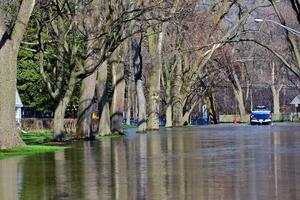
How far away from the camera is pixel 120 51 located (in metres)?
54.6

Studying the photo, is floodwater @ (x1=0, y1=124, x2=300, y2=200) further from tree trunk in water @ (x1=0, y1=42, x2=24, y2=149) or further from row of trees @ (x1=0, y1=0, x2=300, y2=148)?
row of trees @ (x1=0, y1=0, x2=300, y2=148)

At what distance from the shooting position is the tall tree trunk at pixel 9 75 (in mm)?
29547

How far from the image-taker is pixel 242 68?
10162 centimetres

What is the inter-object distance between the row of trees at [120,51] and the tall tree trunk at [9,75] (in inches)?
1.5

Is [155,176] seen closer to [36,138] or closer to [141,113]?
[36,138]

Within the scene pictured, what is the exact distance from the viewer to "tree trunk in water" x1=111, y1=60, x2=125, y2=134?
52.1 m

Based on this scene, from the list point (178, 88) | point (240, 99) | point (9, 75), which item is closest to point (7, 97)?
point (9, 75)

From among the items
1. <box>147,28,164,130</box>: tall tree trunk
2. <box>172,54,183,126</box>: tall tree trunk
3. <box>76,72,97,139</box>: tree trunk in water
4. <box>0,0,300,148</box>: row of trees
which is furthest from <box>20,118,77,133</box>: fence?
<box>76,72,97,139</box>: tree trunk in water

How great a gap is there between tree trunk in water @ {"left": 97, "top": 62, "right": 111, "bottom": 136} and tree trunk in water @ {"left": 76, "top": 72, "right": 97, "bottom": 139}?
239 inches

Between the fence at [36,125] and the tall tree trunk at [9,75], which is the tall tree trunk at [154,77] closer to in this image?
the fence at [36,125]

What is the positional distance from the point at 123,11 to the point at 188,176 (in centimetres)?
1918

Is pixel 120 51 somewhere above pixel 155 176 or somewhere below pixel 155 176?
above

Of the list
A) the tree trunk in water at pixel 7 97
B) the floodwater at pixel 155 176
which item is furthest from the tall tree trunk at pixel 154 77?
the floodwater at pixel 155 176

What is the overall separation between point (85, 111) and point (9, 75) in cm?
1173
